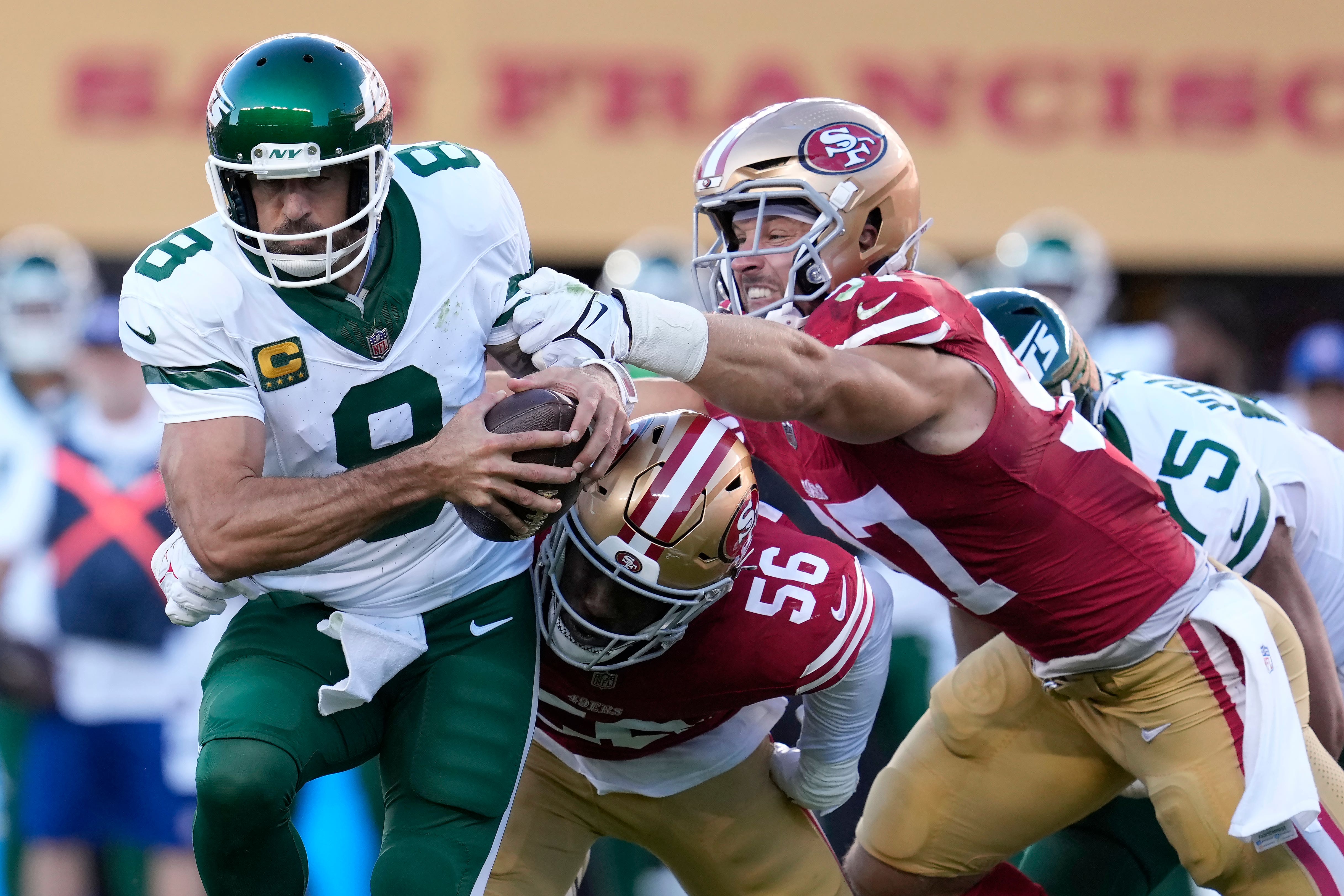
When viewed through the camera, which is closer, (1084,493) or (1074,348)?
(1084,493)

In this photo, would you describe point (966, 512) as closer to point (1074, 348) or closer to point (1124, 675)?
point (1124, 675)

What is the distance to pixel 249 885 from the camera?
283cm

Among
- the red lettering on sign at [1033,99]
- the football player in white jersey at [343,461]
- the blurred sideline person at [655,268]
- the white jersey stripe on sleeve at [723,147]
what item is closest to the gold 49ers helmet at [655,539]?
the football player in white jersey at [343,461]

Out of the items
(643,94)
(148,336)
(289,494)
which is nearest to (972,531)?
(289,494)

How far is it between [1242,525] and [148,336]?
7.69 ft

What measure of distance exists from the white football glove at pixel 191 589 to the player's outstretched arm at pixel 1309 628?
217 cm

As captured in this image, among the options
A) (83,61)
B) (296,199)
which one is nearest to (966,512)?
(296,199)

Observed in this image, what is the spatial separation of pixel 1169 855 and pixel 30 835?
3289mm

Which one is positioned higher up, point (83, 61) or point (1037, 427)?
point (1037, 427)

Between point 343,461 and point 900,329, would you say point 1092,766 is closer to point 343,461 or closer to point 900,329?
point 900,329

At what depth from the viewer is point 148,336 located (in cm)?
277

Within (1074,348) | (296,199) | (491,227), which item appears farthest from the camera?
(1074,348)

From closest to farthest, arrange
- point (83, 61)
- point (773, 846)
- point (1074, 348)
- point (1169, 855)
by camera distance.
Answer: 1. point (773, 846)
2. point (1074, 348)
3. point (1169, 855)
4. point (83, 61)

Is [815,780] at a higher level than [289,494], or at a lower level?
lower
